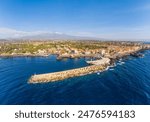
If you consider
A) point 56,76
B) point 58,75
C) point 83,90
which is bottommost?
point 83,90

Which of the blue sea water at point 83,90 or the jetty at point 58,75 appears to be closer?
the blue sea water at point 83,90

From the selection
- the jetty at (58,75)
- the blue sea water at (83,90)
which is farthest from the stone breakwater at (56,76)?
the blue sea water at (83,90)

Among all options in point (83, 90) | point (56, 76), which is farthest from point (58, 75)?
point (83, 90)

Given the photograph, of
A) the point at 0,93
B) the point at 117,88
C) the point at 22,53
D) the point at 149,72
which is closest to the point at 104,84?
the point at 117,88

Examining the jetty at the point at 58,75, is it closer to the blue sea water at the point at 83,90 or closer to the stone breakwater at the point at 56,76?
the stone breakwater at the point at 56,76

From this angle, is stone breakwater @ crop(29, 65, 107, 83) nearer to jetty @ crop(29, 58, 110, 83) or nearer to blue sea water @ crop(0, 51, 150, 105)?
jetty @ crop(29, 58, 110, 83)

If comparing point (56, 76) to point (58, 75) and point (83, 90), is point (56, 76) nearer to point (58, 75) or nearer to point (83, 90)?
point (58, 75)

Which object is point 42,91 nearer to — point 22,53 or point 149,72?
point 149,72

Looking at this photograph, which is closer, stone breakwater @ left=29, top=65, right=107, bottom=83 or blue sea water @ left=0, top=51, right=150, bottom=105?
blue sea water @ left=0, top=51, right=150, bottom=105

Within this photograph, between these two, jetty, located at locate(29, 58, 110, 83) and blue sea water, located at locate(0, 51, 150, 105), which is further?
jetty, located at locate(29, 58, 110, 83)

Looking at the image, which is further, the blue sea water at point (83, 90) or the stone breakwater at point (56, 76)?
the stone breakwater at point (56, 76)

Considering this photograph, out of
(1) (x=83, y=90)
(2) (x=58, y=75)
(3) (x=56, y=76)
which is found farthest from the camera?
(2) (x=58, y=75)

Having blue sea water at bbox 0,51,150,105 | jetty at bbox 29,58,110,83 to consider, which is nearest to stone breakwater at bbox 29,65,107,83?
jetty at bbox 29,58,110,83
